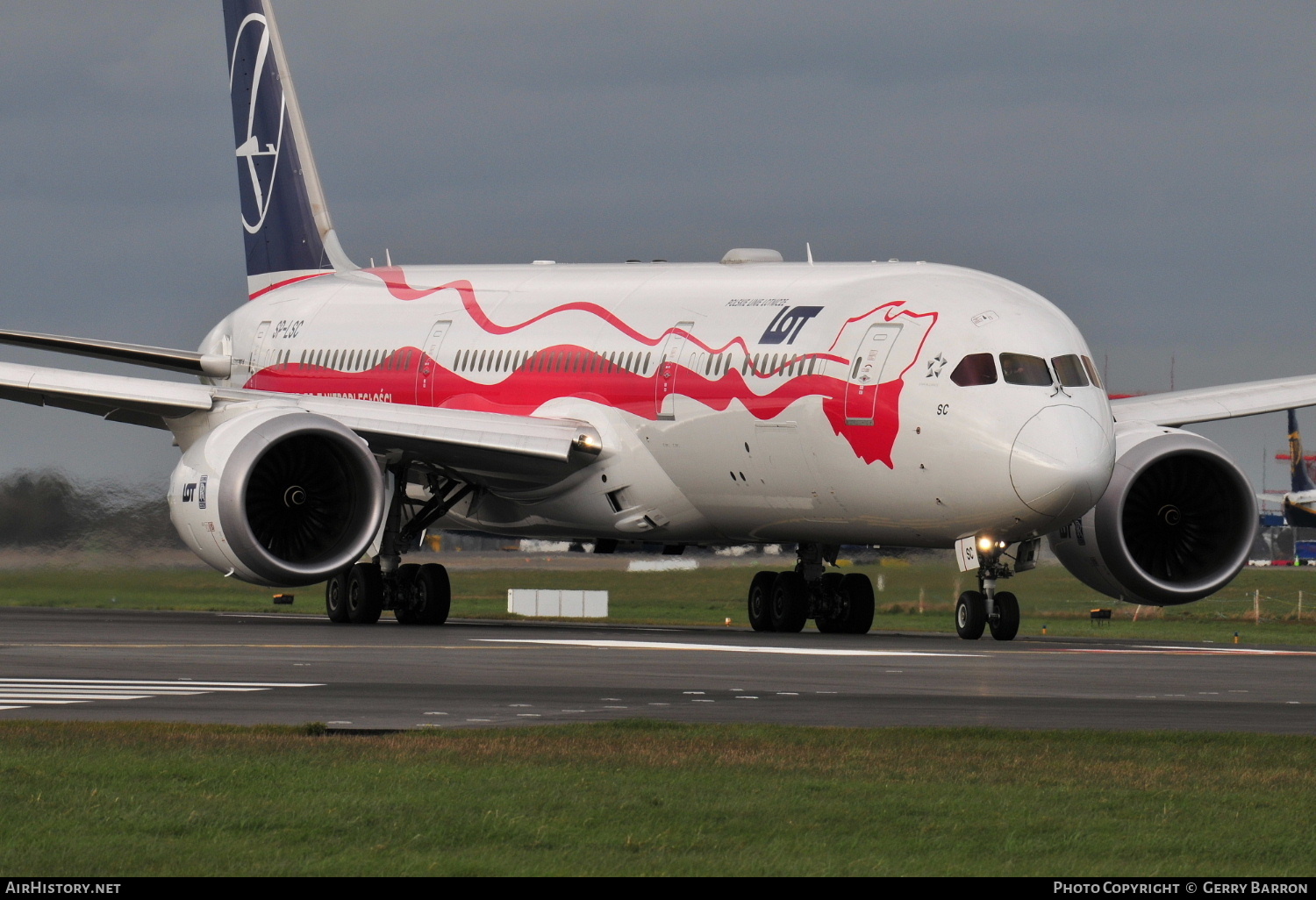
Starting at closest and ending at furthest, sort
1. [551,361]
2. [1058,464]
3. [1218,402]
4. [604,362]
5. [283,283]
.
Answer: [1058,464] < [604,362] < [1218,402] < [551,361] < [283,283]

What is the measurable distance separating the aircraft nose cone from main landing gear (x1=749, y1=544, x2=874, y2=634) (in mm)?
5669

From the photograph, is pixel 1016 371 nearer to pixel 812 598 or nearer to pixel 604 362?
pixel 812 598

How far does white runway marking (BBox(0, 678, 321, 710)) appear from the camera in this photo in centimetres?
1728

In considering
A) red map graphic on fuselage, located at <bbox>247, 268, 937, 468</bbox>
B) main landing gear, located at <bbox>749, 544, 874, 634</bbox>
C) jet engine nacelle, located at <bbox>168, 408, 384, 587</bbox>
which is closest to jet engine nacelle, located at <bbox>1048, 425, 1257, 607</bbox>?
main landing gear, located at <bbox>749, 544, 874, 634</bbox>

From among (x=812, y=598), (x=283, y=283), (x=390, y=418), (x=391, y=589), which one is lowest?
(x=812, y=598)

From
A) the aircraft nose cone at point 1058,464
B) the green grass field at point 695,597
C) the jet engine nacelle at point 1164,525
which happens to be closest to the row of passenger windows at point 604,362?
the aircraft nose cone at point 1058,464

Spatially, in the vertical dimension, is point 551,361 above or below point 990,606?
above

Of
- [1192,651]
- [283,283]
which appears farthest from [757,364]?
[283,283]

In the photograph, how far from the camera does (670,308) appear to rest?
105 feet

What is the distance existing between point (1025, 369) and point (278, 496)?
9.74 meters

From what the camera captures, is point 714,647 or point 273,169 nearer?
point 714,647

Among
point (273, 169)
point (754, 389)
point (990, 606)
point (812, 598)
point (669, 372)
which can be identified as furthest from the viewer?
point (273, 169)

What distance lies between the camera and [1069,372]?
27359 mm

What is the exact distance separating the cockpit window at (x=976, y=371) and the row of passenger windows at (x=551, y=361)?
569 centimetres
